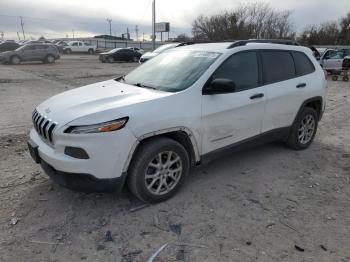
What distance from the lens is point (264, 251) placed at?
9.91ft

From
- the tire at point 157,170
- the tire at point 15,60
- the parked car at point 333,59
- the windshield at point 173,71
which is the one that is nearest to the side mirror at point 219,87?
the windshield at point 173,71

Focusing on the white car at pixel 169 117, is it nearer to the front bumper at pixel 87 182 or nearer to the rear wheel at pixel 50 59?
the front bumper at pixel 87 182

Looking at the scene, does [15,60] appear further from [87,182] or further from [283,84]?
[87,182]

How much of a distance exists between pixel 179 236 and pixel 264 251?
2.60 ft

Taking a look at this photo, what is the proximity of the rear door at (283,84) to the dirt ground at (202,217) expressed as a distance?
2.23 feet

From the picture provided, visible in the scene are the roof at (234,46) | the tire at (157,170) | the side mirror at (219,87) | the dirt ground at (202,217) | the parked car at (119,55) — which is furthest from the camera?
the parked car at (119,55)

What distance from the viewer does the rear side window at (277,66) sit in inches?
186

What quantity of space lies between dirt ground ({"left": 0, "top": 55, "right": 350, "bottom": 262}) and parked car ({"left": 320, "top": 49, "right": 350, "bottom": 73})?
1496 centimetres

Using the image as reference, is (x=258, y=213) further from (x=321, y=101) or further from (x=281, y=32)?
(x=281, y=32)

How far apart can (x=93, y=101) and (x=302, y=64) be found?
3.48 metres

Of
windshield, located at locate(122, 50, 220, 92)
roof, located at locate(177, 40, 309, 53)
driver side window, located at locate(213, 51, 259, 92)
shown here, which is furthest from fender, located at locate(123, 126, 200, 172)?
roof, located at locate(177, 40, 309, 53)

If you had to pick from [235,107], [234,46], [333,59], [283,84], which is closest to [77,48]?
[333,59]

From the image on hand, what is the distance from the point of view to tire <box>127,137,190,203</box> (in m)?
3.47

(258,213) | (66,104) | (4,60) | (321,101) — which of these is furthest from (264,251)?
(4,60)
